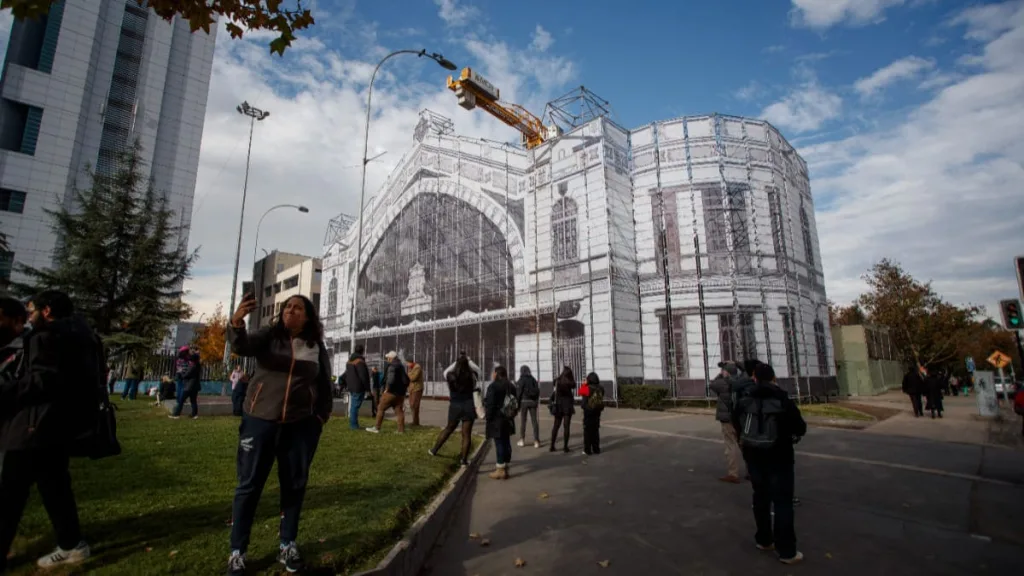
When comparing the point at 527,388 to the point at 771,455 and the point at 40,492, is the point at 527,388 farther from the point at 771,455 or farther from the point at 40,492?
the point at 40,492

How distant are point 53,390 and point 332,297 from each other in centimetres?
3619

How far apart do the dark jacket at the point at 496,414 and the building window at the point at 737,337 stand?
15.6 meters

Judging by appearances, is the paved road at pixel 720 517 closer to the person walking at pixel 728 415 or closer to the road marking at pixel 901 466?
the road marking at pixel 901 466

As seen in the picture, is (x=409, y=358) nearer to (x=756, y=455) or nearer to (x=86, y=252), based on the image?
(x=86, y=252)

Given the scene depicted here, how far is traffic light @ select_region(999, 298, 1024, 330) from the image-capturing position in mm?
9953

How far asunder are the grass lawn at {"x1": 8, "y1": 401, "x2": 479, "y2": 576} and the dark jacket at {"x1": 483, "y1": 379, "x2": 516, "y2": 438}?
83 cm

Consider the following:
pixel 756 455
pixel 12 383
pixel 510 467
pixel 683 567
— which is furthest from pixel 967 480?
pixel 12 383

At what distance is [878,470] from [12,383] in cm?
1030

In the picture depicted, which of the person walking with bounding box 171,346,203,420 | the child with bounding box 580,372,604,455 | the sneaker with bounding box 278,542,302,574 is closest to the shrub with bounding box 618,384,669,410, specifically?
the child with bounding box 580,372,604,455

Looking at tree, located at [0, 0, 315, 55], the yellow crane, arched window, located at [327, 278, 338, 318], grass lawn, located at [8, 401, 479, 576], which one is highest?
the yellow crane

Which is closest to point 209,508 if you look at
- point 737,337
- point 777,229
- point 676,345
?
point 676,345

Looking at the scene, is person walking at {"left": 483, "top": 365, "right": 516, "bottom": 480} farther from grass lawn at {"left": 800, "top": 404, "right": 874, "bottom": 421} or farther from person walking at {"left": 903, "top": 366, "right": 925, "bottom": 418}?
person walking at {"left": 903, "top": 366, "right": 925, "bottom": 418}

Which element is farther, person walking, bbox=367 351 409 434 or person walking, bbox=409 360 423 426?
person walking, bbox=409 360 423 426

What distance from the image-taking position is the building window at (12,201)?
3184 centimetres
